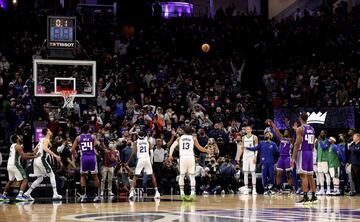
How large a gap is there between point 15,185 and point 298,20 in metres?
19.8

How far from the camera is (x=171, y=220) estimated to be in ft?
43.0

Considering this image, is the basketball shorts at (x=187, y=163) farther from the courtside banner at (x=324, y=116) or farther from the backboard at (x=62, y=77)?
the courtside banner at (x=324, y=116)

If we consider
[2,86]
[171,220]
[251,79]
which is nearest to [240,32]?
[251,79]

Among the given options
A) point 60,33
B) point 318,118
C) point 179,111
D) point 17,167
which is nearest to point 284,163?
point 318,118

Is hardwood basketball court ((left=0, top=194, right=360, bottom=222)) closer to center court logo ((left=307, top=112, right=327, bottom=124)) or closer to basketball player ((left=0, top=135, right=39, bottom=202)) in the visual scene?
basketball player ((left=0, top=135, right=39, bottom=202))

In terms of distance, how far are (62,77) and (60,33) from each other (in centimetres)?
159

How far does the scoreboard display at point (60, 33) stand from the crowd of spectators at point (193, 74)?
825mm

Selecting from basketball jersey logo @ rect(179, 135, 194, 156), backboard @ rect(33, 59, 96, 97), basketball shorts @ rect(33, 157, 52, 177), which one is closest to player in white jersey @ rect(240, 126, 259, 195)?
basketball jersey logo @ rect(179, 135, 194, 156)

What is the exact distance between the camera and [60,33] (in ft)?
83.9

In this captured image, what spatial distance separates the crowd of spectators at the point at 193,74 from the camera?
1014 inches

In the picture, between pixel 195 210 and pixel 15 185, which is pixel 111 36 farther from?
pixel 195 210

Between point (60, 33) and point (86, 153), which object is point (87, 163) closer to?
point (86, 153)

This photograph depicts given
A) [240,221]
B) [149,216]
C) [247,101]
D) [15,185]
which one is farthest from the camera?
[247,101]

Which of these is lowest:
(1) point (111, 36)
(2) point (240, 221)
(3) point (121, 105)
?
(2) point (240, 221)
